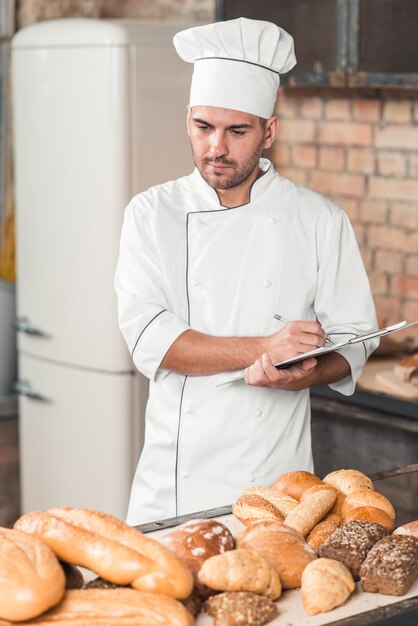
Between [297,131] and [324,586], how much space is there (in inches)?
113

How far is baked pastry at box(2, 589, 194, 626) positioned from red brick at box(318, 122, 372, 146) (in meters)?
2.72

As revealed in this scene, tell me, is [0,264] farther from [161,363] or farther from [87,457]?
[161,363]

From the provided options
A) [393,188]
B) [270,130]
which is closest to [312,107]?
[393,188]

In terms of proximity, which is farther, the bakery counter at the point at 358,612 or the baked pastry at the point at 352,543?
the baked pastry at the point at 352,543

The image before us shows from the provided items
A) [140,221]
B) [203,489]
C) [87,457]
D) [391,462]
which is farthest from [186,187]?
[87,457]

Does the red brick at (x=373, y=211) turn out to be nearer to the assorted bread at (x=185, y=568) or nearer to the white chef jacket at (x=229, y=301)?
the white chef jacket at (x=229, y=301)

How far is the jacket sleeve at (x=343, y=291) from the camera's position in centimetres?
236

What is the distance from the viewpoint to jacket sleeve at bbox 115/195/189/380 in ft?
7.39

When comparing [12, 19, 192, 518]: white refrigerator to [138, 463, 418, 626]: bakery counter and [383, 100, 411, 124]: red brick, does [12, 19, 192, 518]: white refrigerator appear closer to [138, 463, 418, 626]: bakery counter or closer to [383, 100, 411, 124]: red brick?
[383, 100, 411, 124]: red brick

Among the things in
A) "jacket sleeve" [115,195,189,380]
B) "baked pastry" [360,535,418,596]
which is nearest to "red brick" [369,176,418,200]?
"jacket sleeve" [115,195,189,380]

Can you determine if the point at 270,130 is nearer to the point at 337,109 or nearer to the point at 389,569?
the point at 389,569

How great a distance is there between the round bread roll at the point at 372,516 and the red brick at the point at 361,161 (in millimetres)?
2261

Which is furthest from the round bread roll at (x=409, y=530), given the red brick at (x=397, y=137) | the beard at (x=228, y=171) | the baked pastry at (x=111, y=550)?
Result: the red brick at (x=397, y=137)

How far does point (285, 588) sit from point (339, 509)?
1.03 feet
